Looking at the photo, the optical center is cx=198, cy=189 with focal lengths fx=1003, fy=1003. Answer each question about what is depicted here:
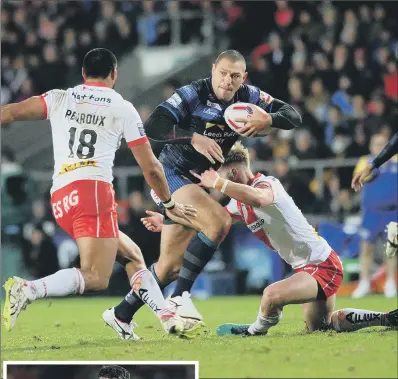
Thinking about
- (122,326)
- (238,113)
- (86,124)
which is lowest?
(122,326)

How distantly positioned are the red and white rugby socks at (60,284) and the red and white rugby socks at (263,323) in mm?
1430

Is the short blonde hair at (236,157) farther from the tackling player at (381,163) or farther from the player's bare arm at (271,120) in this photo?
the tackling player at (381,163)

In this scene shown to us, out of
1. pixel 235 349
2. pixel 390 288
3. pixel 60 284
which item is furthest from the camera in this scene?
pixel 390 288

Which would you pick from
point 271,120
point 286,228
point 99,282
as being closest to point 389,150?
point 271,120

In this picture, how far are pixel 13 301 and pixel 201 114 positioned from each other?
8.43 feet

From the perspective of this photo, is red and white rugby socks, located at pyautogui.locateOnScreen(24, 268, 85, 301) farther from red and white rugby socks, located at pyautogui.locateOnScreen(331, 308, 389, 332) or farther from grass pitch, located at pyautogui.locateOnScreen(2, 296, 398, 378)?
red and white rugby socks, located at pyautogui.locateOnScreen(331, 308, 389, 332)

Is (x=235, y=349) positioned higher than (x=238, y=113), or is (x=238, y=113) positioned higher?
(x=238, y=113)

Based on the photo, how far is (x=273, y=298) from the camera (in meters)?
7.55

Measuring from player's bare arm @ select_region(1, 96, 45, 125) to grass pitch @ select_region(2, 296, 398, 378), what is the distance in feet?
5.65

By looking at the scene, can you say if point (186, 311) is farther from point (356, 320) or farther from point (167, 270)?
point (356, 320)

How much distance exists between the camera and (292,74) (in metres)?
17.3

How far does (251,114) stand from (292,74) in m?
9.19

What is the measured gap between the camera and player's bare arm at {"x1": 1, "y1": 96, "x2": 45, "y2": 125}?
730cm

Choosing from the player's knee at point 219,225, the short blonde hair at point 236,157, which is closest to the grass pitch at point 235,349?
the player's knee at point 219,225
